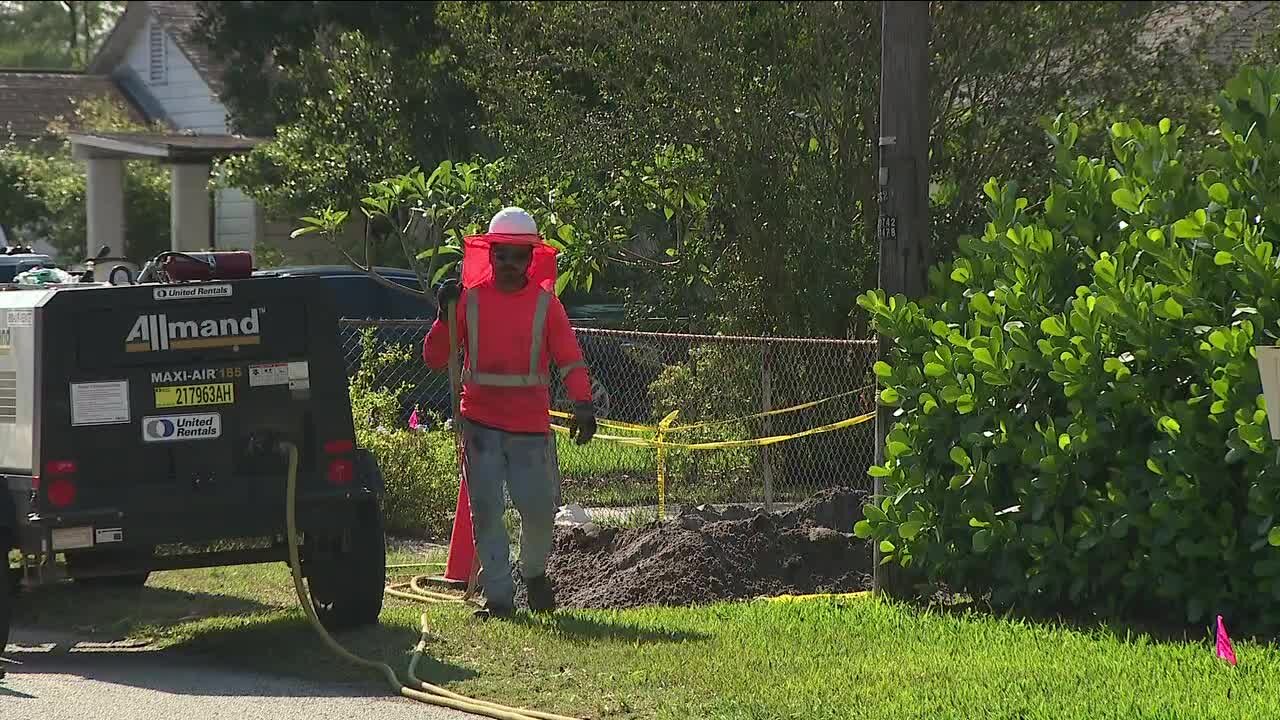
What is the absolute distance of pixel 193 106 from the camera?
43344 mm

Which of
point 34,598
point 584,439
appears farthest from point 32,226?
point 584,439

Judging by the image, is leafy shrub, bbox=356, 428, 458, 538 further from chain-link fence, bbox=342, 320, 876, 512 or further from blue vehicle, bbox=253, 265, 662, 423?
blue vehicle, bbox=253, 265, 662, 423

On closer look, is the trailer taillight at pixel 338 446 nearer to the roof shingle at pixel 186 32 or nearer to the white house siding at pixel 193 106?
the white house siding at pixel 193 106

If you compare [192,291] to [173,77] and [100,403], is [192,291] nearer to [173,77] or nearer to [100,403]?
[100,403]

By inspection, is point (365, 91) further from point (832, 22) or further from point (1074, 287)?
point (1074, 287)

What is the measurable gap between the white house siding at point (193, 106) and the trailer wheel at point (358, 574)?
28254 mm

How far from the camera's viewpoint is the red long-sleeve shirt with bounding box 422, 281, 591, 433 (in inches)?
380

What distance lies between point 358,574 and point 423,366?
867 cm

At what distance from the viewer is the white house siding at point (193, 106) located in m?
38.6

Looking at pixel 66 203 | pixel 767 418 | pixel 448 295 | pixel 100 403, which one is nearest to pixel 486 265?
pixel 448 295

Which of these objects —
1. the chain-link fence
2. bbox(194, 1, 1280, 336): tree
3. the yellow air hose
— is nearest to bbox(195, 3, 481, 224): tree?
bbox(194, 1, 1280, 336): tree

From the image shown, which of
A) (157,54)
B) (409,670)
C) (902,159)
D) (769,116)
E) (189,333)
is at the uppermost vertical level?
(157,54)

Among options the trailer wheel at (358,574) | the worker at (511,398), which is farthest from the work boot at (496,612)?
the trailer wheel at (358,574)

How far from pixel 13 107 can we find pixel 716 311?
3415cm
